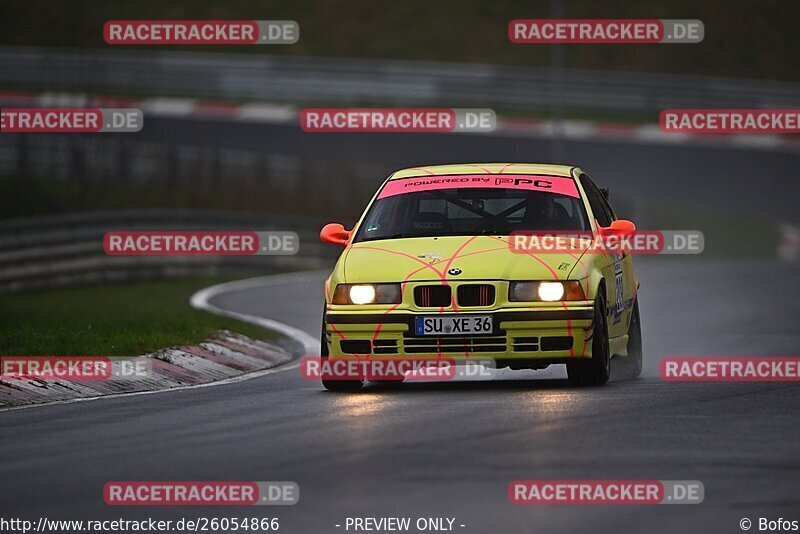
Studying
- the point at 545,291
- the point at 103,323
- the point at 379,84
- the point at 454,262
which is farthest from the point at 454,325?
the point at 379,84

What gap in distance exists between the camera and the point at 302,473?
8.62 meters

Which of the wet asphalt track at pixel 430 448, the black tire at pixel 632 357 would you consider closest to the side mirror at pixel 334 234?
the wet asphalt track at pixel 430 448

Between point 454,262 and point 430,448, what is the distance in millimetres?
3096

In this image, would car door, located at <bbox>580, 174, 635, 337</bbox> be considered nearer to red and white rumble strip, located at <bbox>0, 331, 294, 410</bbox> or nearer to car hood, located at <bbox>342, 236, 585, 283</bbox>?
car hood, located at <bbox>342, 236, 585, 283</bbox>

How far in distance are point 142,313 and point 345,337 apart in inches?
383

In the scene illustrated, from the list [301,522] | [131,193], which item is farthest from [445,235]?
[131,193]

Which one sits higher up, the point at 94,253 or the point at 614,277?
the point at 94,253

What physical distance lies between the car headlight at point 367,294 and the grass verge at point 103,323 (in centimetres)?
312

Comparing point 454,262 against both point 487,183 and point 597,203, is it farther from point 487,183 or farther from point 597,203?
point 597,203

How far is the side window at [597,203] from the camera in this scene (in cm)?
1387

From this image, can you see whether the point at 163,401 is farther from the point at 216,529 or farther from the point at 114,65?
the point at 114,65

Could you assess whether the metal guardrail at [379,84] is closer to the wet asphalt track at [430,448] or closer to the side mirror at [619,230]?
the side mirror at [619,230]

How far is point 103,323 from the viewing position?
18.5 meters

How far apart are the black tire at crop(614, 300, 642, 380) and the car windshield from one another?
1.35 meters
